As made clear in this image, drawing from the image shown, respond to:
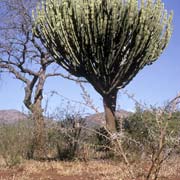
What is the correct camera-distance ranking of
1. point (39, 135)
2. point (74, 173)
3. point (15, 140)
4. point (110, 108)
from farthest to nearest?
point (39, 135) < point (110, 108) < point (15, 140) < point (74, 173)

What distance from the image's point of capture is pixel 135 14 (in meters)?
12.2

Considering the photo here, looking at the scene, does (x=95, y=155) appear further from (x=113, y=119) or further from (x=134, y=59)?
(x=134, y=59)

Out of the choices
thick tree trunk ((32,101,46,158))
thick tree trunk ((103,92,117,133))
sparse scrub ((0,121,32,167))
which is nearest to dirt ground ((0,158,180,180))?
sparse scrub ((0,121,32,167))

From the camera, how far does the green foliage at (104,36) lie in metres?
12.0

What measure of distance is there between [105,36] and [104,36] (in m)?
0.07

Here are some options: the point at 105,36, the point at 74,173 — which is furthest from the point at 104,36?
the point at 74,173

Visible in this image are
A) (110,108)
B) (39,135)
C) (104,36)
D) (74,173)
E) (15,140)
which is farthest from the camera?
(39,135)

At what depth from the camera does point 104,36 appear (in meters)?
12.1

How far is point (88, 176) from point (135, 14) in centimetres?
478

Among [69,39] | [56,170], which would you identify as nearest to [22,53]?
[69,39]

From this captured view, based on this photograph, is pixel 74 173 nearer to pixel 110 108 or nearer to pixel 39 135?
pixel 110 108

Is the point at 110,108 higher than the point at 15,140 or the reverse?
higher

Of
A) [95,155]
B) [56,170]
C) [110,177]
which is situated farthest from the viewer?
[95,155]

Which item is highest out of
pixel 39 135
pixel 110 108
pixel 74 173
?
pixel 110 108
